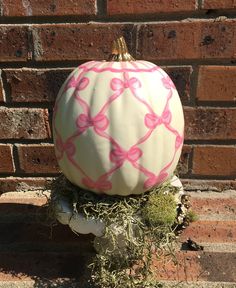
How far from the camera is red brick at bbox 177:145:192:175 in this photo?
48.4 inches

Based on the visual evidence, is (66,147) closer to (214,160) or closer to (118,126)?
(118,126)

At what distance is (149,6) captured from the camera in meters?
1.09

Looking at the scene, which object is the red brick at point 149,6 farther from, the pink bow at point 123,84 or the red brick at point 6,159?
the red brick at point 6,159

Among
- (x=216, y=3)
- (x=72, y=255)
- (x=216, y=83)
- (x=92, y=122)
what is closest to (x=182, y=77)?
(x=216, y=83)

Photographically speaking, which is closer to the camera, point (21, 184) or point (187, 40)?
point (187, 40)

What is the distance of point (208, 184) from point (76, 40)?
575 millimetres

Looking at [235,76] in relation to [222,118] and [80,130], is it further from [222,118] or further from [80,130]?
[80,130]

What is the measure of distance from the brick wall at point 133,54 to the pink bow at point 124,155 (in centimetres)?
39

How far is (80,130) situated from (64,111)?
0.06m

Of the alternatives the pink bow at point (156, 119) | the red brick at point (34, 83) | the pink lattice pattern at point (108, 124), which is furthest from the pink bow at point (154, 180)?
the red brick at point (34, 83)

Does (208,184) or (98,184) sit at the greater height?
(98,184)

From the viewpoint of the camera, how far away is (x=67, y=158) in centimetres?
88

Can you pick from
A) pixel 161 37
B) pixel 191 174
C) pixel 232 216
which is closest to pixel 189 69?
pixel 161 37

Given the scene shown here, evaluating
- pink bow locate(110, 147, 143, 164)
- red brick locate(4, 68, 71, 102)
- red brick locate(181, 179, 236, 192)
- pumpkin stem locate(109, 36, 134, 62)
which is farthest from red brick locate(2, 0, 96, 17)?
red brick locate(181, 179, 236, 192)
